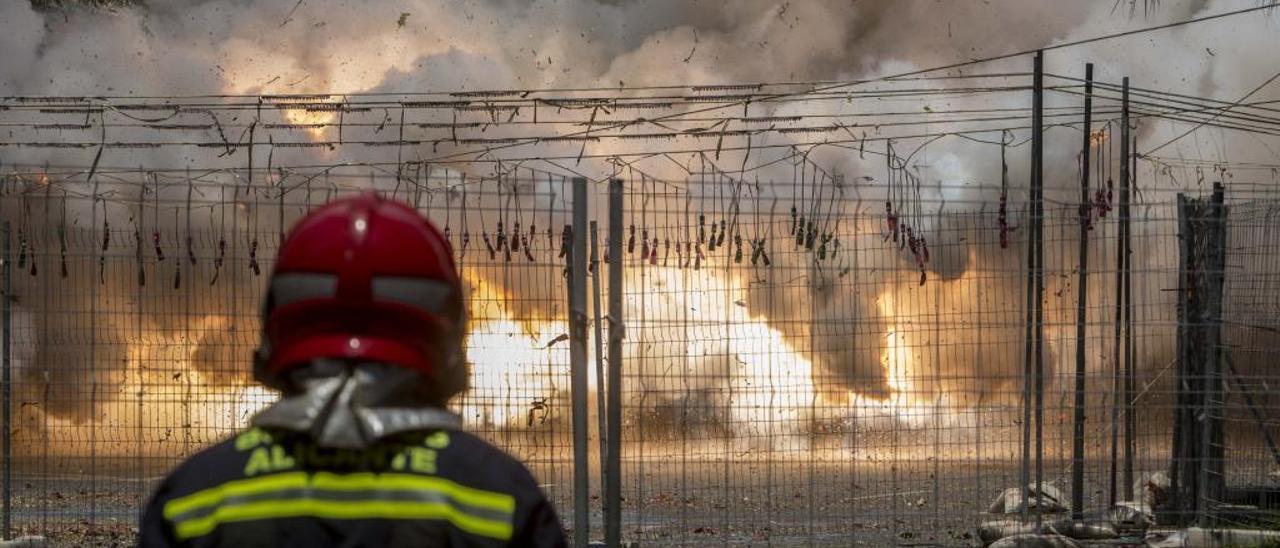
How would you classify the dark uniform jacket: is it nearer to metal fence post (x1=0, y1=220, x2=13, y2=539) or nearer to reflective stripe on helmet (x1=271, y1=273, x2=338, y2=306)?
reflective stripe on helmet (x1=271, y1=273, x2=338, y2=306)

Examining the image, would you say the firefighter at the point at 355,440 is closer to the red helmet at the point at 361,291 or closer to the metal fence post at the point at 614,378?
the red helmet at the point at 361,291

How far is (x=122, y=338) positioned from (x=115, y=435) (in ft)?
2.03

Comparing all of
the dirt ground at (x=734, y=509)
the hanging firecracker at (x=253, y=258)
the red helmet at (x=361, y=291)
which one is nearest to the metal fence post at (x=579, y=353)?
the dirt ground at (x=734, y=509)

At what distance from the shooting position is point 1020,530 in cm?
952

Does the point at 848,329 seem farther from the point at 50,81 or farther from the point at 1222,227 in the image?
the point at 50,81

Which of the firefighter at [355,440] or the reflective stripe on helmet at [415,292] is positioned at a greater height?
the reflective stripe on helmet at [415,292]

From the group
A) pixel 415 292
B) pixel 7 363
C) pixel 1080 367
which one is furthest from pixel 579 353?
pixel 1080 367

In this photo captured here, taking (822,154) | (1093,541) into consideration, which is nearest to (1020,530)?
(1093,541)

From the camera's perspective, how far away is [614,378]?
718 centimetres

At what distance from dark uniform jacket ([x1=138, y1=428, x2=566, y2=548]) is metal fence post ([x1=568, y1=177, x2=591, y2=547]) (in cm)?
480

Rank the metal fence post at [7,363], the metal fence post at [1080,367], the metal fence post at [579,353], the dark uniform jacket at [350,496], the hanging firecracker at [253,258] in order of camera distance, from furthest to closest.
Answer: the metal fence post at [1080,367] → the metal fence post at [7,363] → the hanging firecracker at [253,258] → the metal fence post at [579,353] → the dark uniform jacket at [350,496]

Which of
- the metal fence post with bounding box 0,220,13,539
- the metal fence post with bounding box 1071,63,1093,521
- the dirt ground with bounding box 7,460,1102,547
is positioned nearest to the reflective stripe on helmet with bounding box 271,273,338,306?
the dirt ground with bounding box 7,460,1102,547

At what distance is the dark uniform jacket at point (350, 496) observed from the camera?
2.17 meters

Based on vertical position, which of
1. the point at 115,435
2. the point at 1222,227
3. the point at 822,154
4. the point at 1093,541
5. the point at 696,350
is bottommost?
the point at 1093,541
